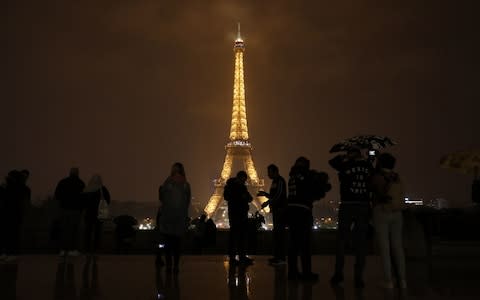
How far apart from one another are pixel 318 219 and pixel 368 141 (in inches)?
4403

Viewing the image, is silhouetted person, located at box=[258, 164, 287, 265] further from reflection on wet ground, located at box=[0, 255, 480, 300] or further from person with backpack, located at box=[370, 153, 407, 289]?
person with backpack, located at box=[370, 153, 407, 289]

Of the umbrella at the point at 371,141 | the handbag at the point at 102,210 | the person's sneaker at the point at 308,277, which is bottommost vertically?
the person's sneaker at the point at 308,277

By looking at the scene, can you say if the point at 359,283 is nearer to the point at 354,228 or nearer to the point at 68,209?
the point at 354,228

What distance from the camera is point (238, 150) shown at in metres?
66.9

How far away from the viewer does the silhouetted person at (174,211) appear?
9258 millimetres

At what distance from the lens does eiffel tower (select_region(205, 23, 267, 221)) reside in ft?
217

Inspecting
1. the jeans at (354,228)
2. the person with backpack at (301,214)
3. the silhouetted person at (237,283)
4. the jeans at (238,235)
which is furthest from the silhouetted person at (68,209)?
the jeans at (354,228)

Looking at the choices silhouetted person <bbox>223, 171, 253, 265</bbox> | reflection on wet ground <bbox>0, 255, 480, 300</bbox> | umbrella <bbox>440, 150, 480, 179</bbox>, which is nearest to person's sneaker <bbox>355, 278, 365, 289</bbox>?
reflection on wet ground <bbox>0, 255, 480, 300</bbox>

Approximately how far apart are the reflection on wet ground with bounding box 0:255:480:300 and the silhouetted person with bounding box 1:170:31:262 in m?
0.37

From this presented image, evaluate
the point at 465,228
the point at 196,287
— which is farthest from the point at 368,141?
the point at 196,287

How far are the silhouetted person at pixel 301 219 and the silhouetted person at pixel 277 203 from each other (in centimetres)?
186

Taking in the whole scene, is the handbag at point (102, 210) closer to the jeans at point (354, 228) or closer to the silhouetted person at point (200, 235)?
the silhouetted person at point (200, 235)

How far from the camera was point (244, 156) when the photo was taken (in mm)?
67125

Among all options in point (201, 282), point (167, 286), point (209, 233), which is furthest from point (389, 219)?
point (209, 233)
